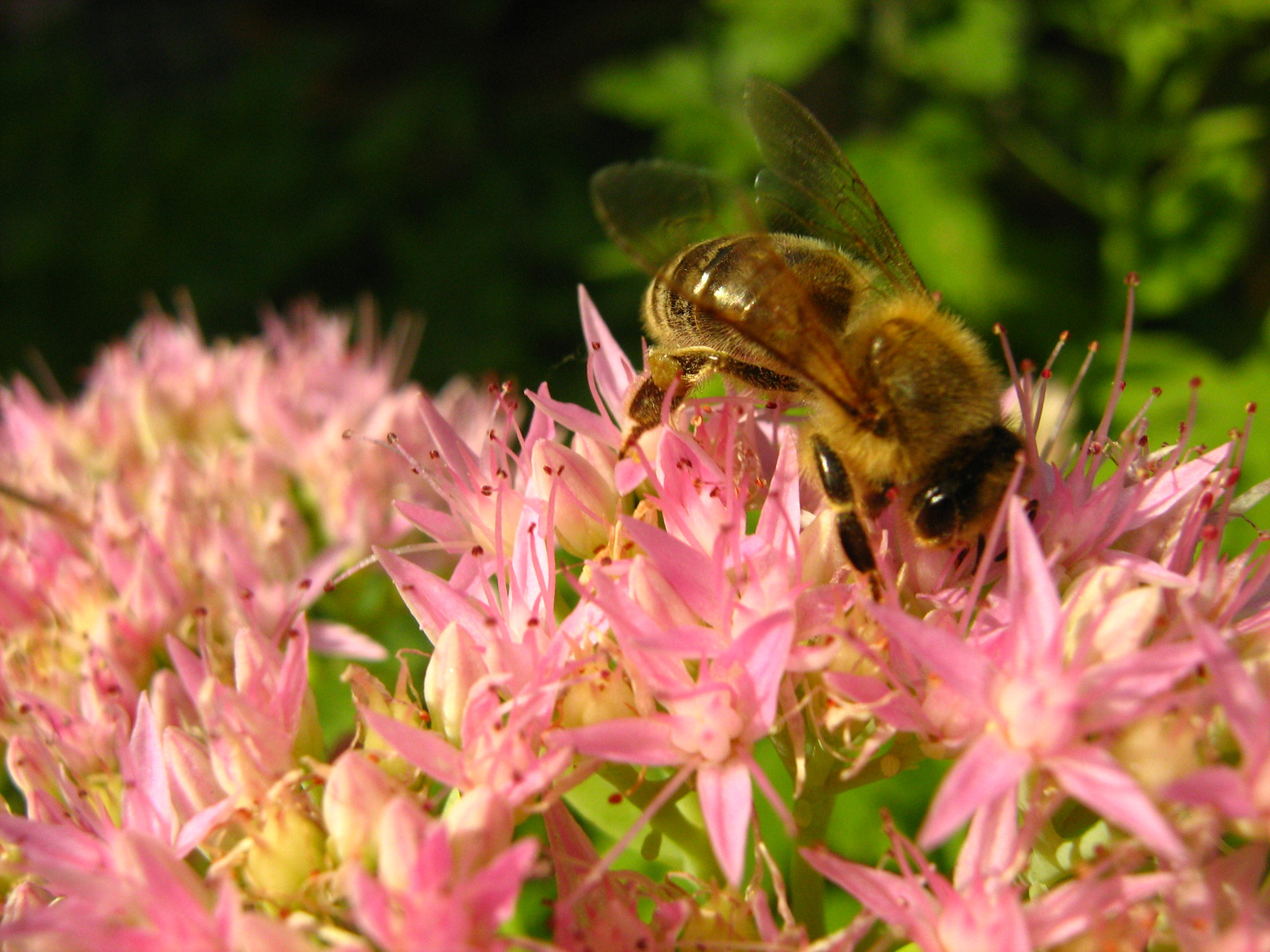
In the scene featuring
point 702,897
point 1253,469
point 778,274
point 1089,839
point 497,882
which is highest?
point 778,274

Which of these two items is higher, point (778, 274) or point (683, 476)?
point (778, 274)

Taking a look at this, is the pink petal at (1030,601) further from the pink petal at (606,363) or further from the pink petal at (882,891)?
the pink petal at (606,363)

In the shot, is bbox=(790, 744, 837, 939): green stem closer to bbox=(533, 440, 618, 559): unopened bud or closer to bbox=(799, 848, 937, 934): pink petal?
bbox=(799, 848, 937, 934): pink petal

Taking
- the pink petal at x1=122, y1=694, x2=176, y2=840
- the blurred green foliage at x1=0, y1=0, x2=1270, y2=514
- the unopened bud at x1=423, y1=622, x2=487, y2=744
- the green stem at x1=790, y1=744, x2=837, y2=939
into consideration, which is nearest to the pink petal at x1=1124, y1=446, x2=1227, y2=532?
the green stem at x1=790, y1=744, x2=837, y2=939

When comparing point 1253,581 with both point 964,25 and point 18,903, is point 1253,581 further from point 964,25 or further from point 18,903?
point 964,25

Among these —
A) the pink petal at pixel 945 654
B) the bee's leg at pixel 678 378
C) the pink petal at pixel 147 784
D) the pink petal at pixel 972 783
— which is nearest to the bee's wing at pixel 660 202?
the bee's leg at pixel 678 378

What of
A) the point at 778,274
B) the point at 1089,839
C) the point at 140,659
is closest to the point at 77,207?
the point at 140,659

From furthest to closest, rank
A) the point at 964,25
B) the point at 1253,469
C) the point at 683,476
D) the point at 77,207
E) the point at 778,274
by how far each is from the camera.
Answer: the point at 77,207 < the point at 964,25 < the point at 1253,469 < the point at 683,476 < the point at 778,274
